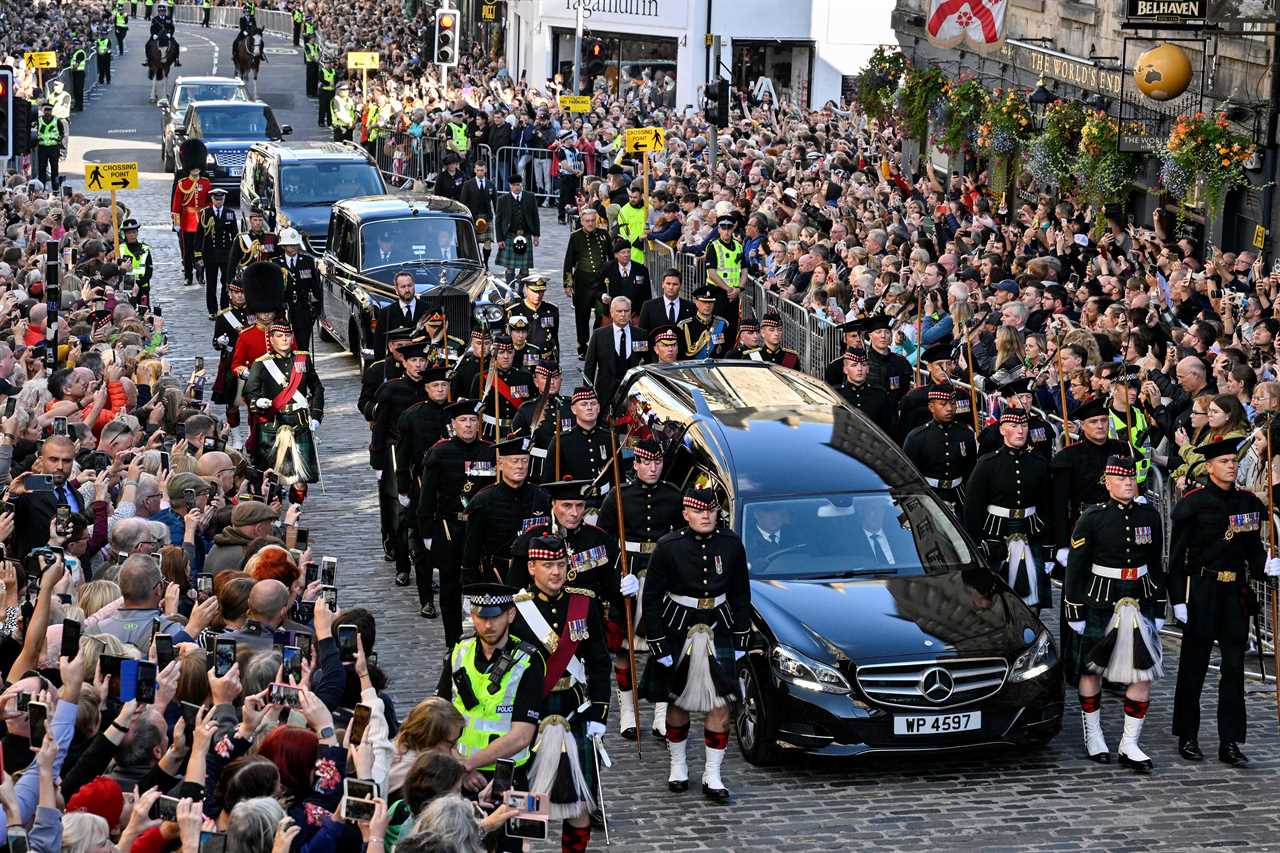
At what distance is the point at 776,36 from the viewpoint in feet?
177

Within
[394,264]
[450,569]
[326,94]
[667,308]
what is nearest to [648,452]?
[450,569]

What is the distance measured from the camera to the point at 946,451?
15.0 metres

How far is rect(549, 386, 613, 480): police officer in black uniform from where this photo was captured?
14.7 m

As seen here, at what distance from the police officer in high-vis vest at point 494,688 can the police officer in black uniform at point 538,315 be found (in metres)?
10.0

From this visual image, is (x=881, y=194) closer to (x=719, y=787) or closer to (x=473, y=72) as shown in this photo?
(x=719, y=787)

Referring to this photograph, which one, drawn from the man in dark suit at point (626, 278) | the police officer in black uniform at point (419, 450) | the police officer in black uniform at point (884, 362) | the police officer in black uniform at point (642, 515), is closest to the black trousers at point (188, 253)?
the man in dark suit at point (626, 278)

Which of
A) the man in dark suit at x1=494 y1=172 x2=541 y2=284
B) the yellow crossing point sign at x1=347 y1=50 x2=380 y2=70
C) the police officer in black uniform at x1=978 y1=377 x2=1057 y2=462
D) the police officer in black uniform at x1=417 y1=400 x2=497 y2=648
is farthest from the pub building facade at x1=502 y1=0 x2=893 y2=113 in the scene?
the police officer in black uniform at x1=417 y1=400 x2=497 y2=648

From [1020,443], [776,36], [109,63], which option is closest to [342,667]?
[1020,443]

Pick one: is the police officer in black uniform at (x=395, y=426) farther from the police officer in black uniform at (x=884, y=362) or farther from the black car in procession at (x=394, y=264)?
the black car in procession at (x=394, y=264)

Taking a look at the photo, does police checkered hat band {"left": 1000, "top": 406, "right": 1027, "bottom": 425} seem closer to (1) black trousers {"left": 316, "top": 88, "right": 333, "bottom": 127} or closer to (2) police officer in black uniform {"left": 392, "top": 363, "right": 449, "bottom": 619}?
(2) police officer in black uniform {"left": 392, "top": 363, "right": 449, "bottom": 619}

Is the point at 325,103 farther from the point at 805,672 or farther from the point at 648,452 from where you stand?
the point at 805,672

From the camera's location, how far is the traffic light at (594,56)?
187ft

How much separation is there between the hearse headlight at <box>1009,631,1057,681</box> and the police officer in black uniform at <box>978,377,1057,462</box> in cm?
219

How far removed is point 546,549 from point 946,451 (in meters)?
→ 5.43
